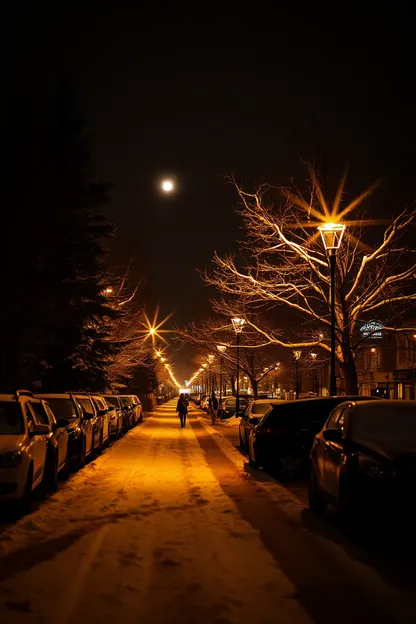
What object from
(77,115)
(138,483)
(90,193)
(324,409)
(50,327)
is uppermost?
(77,115)

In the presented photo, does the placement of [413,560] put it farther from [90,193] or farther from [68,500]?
[90,193]

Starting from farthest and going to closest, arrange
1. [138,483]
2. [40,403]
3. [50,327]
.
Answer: [50,327], [138,483], [40,403]

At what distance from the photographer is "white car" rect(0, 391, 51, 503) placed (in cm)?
1023

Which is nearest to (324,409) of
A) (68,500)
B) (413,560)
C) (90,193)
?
(68,500)

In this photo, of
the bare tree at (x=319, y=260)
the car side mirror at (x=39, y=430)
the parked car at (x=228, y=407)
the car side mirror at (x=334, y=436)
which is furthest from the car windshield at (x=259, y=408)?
the parked car at (x=228, y=407)

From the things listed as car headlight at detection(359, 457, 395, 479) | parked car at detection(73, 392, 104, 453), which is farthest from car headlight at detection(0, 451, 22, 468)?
parked car at detection(73, 392, 104, 453)

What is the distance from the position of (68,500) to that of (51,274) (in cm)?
1764

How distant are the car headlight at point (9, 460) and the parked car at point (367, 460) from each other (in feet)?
13.7

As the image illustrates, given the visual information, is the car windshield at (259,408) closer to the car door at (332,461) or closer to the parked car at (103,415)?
the parked car at (103,415)

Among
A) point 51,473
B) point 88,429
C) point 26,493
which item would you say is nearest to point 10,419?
point 26,493

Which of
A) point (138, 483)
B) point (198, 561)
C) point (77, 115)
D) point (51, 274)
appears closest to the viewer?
point (198, 561)

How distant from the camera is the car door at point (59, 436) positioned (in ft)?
44.9

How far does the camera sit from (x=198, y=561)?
7926mm

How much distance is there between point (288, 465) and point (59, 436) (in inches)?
184
